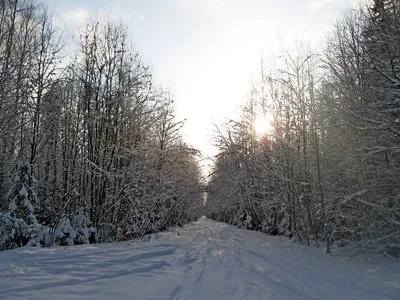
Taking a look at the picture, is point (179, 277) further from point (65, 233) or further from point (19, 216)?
point (19, 216)

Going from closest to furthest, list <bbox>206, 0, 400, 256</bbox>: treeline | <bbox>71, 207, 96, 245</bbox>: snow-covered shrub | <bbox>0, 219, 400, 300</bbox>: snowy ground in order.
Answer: <bbox>0, 219, 400, 300</bbox>: snowy ground, <bbox>206, 0, 400, 256</bbox>: treeline, <bbox>71, 207, 96, 245</bbox>: snow-covered shrub

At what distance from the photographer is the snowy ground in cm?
445

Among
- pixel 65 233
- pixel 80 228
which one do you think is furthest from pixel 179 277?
pixel 80 228

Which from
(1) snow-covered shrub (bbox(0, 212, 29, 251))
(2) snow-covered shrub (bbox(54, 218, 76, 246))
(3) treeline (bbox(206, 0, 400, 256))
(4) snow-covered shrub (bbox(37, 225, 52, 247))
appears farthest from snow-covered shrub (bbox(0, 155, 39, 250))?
(3) treeline (bbox(206, 0, 400, 256))

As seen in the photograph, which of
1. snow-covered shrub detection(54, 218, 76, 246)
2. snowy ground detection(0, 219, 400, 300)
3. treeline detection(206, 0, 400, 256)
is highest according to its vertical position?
treeline detection(206, 0, 400, 256)

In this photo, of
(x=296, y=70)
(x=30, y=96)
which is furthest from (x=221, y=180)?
(x=30, y=96)

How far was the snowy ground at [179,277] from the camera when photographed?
4.45 metres

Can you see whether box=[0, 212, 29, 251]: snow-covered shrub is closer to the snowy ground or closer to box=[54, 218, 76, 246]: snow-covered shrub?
box=[54, 218, 76, 246]: snow-covered shrub

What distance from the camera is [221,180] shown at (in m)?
21.4

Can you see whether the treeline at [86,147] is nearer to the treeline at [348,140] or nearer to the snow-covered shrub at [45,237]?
the snow-covered shrub at [45,237]

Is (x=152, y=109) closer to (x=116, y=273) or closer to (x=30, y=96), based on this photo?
(x=30, y=96)

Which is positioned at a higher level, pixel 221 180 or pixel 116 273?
pixel 221 180

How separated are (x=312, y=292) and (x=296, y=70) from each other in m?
9.46

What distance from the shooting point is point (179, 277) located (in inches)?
228
